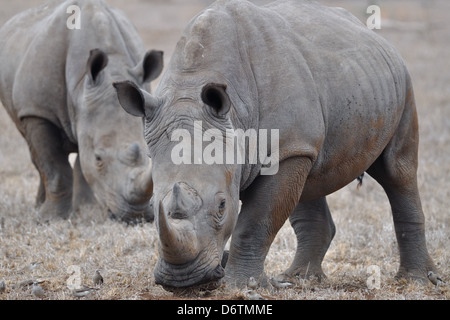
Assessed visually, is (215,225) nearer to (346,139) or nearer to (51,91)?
(346,139)

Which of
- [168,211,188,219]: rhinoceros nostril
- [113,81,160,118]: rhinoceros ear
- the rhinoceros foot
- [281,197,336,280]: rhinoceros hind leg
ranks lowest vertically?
→ the rhinoceros foot

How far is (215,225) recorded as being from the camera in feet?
15.4

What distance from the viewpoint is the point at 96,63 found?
8016mm

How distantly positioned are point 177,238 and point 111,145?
12.7ft

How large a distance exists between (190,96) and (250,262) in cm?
117

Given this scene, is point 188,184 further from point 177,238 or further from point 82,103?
point 82,103

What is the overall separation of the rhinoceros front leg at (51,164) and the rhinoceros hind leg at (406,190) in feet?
12.0

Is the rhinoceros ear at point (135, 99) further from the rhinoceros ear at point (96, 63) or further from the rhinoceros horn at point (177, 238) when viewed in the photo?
the rhinoceros ear at point (96, 63)

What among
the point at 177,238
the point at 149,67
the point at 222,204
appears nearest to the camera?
the point at 177,238

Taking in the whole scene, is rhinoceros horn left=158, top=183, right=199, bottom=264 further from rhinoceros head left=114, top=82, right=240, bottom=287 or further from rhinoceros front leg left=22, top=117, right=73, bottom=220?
rhinoceros front leg left=22, top=117, right=73, bottom=220

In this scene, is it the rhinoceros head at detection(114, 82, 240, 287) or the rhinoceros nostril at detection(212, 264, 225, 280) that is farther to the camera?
the rhinoceros nostril at detection(212, 264, 225, 280)

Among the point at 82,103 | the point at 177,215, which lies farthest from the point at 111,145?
the point at 177,215

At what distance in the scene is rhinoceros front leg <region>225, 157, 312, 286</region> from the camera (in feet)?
17.2

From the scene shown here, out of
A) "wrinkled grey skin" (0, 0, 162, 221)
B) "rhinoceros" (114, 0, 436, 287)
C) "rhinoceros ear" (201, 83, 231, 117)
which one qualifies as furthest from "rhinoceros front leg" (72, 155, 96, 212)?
"rhinoceros ear" (201, 83, 231, 117)
